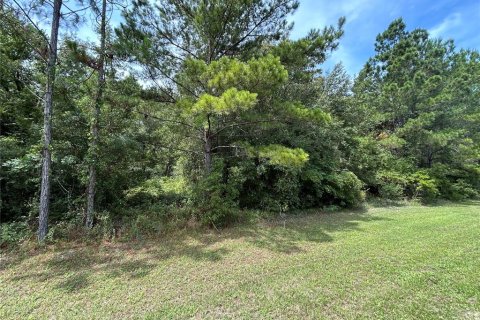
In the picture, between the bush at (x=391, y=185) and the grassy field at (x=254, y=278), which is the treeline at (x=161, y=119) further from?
the bush at (x=391, y=185)

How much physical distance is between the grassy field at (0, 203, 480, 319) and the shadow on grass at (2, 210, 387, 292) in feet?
0.06

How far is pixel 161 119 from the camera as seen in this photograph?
678 cm

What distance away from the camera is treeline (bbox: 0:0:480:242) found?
202 inches

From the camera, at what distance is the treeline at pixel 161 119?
16.8ft

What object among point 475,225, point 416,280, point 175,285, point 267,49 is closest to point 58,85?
point 175,285

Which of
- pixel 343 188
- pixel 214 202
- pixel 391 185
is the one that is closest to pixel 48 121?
pixel 214 202

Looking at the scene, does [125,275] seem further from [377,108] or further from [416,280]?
[377,108]

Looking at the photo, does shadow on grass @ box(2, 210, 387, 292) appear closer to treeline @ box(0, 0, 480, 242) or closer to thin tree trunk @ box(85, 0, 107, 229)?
treeline @ box(0, 0, 480, 242)

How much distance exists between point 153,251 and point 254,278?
2.17 metres

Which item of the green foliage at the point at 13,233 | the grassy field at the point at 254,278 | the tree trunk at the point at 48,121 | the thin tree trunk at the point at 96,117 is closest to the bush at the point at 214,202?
the grassy field at the point at 254,278

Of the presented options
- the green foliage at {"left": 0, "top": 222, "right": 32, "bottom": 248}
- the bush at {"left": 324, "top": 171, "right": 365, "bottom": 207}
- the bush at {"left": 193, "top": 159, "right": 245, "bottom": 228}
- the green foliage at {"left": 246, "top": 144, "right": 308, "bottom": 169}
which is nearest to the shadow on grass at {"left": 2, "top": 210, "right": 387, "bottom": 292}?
the bush at {"left": 193, "top": 159, "right": 245, "bottom": 228}

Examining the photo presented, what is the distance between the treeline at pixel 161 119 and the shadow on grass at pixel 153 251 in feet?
2.23

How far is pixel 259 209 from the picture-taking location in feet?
26.1

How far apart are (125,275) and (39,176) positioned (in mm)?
3932
